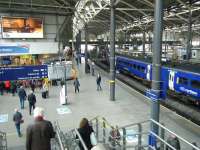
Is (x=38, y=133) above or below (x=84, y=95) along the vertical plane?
above

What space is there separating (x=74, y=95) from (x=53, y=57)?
9757 millimetres

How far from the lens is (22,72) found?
45.2 feet

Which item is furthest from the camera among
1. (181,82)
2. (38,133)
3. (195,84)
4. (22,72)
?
(181,82)

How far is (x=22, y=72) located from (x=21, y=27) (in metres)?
14.8

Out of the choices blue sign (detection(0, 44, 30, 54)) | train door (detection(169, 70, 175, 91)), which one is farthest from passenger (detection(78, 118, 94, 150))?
train door (detection(169, 70, 175, 91))

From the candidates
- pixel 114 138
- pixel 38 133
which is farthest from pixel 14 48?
pixel 38 133

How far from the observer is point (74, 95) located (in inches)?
924

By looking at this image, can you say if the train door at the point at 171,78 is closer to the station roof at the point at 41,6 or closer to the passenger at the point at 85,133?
the station roof at the point at 41,6

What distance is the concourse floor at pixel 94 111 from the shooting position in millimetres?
15094

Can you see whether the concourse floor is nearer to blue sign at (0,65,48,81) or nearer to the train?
the train

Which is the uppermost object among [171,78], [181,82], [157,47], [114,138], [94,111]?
[157,47]

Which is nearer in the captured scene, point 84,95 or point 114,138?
point 114,138

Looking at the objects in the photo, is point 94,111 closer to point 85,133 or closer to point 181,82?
point 181,82

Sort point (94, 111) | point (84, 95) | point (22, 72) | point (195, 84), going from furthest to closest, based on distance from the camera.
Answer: point (84, 95) < point (195, 84) < point (94, 111) < point (22, 72)
